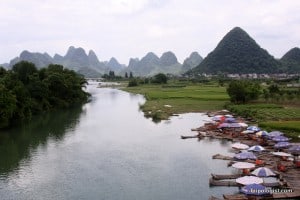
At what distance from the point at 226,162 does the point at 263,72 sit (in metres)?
154

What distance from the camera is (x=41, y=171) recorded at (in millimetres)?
28453

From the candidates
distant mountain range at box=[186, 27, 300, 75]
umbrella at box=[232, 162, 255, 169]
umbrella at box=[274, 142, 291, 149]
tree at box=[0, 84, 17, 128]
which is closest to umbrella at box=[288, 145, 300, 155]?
umbrella at box=[274, 142, 291, 149]

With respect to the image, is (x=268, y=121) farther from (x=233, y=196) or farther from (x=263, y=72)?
(x=263, y=72)

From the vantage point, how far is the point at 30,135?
42812 mm

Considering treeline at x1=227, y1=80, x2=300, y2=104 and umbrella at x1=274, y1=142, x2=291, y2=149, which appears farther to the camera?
treeline at x1=227, y1=80, x2=300, y2=104

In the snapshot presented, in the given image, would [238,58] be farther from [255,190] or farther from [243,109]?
[255,190]

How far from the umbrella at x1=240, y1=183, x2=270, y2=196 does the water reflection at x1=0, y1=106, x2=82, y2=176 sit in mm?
17286

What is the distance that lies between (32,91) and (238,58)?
141 metres

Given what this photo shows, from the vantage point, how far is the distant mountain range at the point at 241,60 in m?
179

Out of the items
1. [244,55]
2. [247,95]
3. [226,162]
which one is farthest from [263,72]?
[226,162]

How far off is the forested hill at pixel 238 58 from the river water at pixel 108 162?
446 ft

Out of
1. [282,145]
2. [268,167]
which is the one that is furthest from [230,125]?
[268,167]

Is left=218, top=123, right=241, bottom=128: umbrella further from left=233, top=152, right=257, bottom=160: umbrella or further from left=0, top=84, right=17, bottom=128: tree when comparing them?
left=0, top=84, right=17, bottom=128: tree

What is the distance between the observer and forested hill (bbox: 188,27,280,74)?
179 m
